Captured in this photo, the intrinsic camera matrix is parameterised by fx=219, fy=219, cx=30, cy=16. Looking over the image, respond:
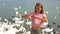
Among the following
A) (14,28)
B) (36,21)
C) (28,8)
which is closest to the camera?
(36,21)

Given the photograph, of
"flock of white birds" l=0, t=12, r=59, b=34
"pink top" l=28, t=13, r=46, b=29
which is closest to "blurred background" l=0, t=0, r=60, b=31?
"flock of white birds" l=0, t=12, r=59, b=34

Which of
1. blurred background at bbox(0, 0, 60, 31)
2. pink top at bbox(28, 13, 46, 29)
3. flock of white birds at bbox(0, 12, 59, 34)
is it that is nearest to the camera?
pink top at bbox(28, 13, 46, 29)

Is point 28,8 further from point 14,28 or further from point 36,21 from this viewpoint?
point 36,21

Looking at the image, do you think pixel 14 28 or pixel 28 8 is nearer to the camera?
pixel 14 28

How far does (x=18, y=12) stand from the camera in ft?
13.4

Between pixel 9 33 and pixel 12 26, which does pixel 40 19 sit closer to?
pixel 9 33

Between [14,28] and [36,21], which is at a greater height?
[36,21]

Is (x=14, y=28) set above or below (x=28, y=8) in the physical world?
below

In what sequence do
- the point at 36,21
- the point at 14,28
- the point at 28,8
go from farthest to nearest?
the point at 28,8 < the point at 14,28 < the point at 36,21

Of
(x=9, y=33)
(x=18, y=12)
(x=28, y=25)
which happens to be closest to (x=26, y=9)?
(x=18, y=12)

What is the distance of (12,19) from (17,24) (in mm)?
345

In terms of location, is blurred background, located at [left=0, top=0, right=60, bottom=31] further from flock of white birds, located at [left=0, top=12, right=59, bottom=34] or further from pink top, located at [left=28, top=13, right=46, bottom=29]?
pink top, located at [left=28, top=13, right=46, bottom=29]

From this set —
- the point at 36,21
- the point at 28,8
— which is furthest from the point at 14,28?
the point at 36,21

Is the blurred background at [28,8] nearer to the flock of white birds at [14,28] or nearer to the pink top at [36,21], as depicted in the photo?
the flock of white birds at [14,28]
